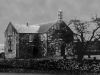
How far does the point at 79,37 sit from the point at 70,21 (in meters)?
3.21

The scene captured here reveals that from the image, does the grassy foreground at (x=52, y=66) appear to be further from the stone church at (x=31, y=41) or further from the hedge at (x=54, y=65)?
the stone church at (x=31, y=41)

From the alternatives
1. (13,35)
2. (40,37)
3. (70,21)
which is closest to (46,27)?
(40,37)

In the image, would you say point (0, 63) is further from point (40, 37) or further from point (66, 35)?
point (40, 37)

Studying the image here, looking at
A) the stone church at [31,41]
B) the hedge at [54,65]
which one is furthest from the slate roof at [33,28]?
the hedge at [54,65]

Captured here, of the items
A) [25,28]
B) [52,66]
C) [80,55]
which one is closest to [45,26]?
A: [25,28]

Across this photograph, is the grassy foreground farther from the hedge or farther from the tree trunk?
the tree trunk

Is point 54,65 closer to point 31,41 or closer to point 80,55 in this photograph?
point 80,55

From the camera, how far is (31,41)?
281 feet

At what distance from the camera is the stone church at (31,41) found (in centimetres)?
8175

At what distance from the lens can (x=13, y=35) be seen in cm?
8606

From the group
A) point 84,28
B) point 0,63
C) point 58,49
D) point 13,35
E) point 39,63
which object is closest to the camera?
point 84,28

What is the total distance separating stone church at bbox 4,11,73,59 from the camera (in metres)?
81.8

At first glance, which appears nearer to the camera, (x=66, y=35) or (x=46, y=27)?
(x=66, y=35)

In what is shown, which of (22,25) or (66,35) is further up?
(22,25)
